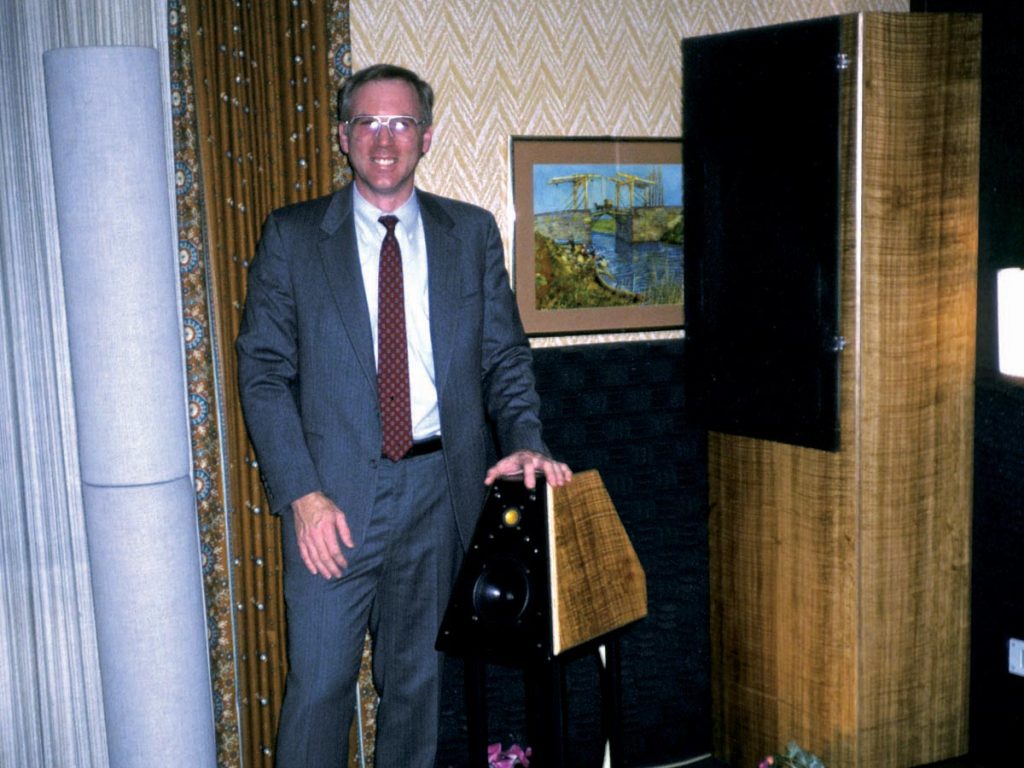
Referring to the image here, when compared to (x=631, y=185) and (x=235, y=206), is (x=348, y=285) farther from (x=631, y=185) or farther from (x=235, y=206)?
(x=631, y=185)

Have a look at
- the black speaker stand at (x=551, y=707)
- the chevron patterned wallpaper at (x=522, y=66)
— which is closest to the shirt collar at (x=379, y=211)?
the chevron patterned wallpaper at (x=522, y=66)

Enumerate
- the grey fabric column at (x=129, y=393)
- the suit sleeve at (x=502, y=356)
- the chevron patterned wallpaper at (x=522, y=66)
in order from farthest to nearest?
the chevron patterned wallpaper at (x=522, y=66), the suit sleeve at (x=502, y=356), the grey fabric column at (x=129, y=393)

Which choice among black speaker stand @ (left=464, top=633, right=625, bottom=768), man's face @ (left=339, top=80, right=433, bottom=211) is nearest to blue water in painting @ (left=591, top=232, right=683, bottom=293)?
man's face @ (left=339, top=80, right=433, bottom=211)

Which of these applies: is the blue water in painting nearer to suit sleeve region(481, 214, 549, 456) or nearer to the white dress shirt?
suit sleeve region(481, 214, 549, 456)

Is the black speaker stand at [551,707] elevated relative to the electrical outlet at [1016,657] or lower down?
elevated

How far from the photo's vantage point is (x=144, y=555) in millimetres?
2213

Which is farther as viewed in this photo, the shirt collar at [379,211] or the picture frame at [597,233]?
the picture frame at [597,233]

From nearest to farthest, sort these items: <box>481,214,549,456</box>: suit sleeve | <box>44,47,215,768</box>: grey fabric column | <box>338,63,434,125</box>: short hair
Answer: <box>44,47,215,768</box>: grey fabric column, <box>338,63,434,125</box>: short hair, <box>481,214,549,456</box>: suit sleeve

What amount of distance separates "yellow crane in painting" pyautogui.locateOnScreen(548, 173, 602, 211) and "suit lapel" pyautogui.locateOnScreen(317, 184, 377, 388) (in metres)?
0.82

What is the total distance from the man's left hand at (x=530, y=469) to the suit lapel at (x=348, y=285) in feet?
1.10

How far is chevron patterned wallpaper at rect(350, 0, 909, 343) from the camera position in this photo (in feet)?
9.28

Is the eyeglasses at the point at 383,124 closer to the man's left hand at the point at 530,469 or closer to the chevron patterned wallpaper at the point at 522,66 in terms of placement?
the chevron patterned wallpaper at the point at 522,66

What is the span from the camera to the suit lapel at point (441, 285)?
2389 mm

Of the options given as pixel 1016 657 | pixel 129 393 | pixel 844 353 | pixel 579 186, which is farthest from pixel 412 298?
pixel 1016 657
